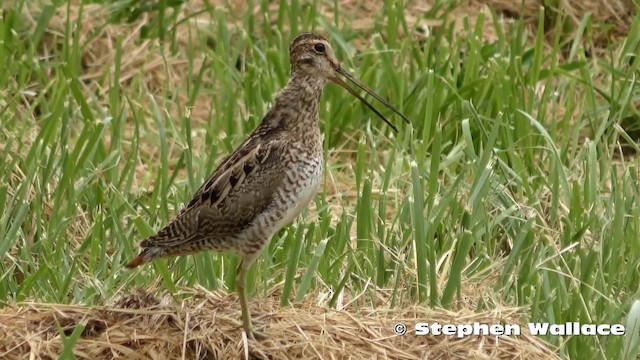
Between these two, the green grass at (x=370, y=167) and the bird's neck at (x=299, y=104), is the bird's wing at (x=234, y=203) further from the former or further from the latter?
the green grass at (x=370, y=167)

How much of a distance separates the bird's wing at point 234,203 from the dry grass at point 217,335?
8.3 inches

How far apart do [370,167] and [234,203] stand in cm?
162

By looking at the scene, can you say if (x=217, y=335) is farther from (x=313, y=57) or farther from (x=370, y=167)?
(x=370, y=167)

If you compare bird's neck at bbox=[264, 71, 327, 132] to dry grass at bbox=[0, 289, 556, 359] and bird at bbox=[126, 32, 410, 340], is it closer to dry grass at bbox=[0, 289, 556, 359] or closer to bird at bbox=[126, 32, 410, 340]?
bird at bbox=[126, 32, 410, 340]

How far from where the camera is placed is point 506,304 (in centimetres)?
521

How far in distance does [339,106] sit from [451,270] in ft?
6.86

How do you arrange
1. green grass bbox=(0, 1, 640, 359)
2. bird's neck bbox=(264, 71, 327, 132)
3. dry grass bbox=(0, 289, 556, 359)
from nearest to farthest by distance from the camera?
1. dry grass bbox=(0, 289, 556, 359)
2. bird's neck bbox=(264, 71, 327, 132)
3. green grass bbox=(0, 1, 640, 359)

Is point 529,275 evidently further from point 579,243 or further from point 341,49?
point 341,49

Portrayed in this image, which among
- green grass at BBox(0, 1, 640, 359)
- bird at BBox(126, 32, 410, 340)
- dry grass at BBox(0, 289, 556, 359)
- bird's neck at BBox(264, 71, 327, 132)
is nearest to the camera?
dry grass at BBox(0, 289, 556, 359)

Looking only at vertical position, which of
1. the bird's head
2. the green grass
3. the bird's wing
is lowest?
the green grass

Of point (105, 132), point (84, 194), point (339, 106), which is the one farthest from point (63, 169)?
point (339, 106)

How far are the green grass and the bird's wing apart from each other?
269mm

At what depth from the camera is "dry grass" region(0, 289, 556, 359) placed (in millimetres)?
4688

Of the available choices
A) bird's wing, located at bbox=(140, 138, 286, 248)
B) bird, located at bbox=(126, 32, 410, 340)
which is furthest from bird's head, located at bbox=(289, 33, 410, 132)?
bird's wing, located at bbox=(140, 138, 286, 248)
